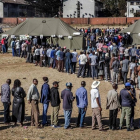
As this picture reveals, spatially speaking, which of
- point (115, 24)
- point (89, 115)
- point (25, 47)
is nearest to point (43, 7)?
point (115, 24)

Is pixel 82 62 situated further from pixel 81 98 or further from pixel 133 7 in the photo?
pixel 133 7

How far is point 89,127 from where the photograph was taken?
13305mm

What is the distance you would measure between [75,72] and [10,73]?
12.7ft

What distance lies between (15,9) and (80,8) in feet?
79.1

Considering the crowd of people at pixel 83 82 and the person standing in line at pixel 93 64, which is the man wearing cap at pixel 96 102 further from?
the person standing in line at pixel 93 64

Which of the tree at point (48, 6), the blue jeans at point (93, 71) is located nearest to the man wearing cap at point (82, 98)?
the blue jeans at point (93, 71)

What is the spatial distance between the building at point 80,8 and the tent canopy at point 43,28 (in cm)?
4754

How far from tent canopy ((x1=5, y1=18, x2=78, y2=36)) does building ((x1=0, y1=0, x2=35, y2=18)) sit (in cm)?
6203

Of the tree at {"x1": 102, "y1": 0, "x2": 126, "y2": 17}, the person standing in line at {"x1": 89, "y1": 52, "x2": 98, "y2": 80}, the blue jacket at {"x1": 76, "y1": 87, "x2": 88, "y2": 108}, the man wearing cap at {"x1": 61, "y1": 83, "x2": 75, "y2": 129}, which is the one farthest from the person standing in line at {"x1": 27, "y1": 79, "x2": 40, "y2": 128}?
the tree at {"x1": 102, "y1": 0, "x2": 126, "y2": 17}

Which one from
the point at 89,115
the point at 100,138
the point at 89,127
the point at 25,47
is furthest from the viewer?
the point at 25,47

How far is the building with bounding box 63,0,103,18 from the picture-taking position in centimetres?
8250

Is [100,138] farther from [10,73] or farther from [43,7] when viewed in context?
[43,7]

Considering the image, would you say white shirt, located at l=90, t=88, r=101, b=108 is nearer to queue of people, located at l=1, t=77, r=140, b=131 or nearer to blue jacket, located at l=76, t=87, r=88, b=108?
queue of people, located at l=1, t=77, r=140, b=131

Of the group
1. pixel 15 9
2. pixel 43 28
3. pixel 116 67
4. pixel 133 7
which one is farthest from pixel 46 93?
pixel 15 9
